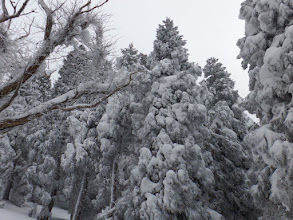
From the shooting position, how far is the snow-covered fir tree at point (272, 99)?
796cm

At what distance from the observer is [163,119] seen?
1407 centimetres

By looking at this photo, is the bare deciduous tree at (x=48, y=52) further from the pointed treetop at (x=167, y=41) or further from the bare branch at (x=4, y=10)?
the pointed treetop at (x=167, y=41)

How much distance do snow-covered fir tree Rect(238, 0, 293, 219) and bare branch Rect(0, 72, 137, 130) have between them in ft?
16.7

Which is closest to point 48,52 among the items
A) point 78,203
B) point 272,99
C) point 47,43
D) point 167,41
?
point 47,43

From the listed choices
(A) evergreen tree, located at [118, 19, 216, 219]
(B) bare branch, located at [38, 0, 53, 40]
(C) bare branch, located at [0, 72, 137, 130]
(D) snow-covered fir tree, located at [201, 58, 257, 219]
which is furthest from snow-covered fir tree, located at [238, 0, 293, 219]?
(B) bare branch, located at [38, 0, 53, 40]

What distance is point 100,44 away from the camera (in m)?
7.35

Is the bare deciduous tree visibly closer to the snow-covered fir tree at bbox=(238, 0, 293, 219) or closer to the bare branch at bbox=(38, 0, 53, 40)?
the bare branch at bbox=(38, 0, 53, 40)

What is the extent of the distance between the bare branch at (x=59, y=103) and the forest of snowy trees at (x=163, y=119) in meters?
0.03

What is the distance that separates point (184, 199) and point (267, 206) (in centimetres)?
410

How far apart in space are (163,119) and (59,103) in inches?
331

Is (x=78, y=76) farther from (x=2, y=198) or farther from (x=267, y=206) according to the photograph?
(x=2, y=198)

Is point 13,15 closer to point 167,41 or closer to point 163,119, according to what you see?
point 163,119

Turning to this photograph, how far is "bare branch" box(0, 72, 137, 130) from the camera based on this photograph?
5.76 meters

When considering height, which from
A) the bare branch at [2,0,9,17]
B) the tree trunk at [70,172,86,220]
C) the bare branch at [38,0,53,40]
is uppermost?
the bare branch at [38,0,53,40]
